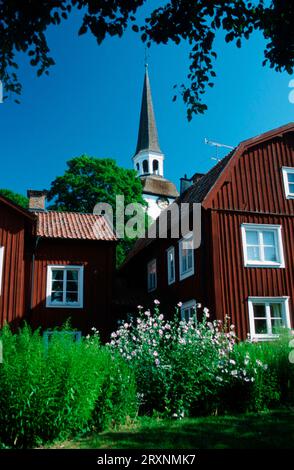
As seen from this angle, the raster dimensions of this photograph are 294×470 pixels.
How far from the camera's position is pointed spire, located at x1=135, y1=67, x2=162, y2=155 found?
73.3 meters

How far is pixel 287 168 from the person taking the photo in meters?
19.0

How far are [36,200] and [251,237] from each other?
11726mm

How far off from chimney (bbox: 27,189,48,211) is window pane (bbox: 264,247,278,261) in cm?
1183

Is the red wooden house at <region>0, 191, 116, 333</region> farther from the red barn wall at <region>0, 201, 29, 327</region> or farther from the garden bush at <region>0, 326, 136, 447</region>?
the garden bush at <region>0, 326, 136, 447</region>

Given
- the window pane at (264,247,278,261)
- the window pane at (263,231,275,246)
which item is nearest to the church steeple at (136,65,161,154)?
the window pane at (263,231,275,246)

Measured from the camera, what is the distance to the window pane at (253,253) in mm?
17578

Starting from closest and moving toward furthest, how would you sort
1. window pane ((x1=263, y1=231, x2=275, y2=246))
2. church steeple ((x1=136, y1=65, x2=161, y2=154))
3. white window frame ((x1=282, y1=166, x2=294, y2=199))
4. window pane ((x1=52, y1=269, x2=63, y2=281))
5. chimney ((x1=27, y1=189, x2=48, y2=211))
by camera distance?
window pane ((x1=263, y1=231, x2=275, y2=246)), white window frame ((x1=282, y1=166, x2=294, y2=199)), window pane ((x1=52, y1=269, x2=63, y2=281)), chimney ((x1=27, y1=189, x2=48, y2=211)), church steeple ((x1=136, y1=65, x2=161, y2=154))

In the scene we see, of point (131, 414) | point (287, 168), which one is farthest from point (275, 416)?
point (287, 168)

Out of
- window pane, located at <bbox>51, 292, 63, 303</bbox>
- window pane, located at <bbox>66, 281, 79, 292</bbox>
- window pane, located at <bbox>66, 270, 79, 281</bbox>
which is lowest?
window pane, located at <bbox>51, 292, 63, 303</bbox>

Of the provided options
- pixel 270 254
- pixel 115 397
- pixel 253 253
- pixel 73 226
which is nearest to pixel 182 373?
pixel 115 397

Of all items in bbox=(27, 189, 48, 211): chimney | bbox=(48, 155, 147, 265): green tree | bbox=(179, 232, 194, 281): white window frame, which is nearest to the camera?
bbox=(179, 232, 194, 281): white window frame

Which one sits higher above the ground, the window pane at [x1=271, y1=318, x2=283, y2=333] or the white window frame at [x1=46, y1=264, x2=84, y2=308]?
the white window frame at [x1=46, y1=264, x2=84, y2=308]

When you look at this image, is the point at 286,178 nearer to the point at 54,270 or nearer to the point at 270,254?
the point at 270,254

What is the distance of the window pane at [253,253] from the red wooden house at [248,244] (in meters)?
0.04
